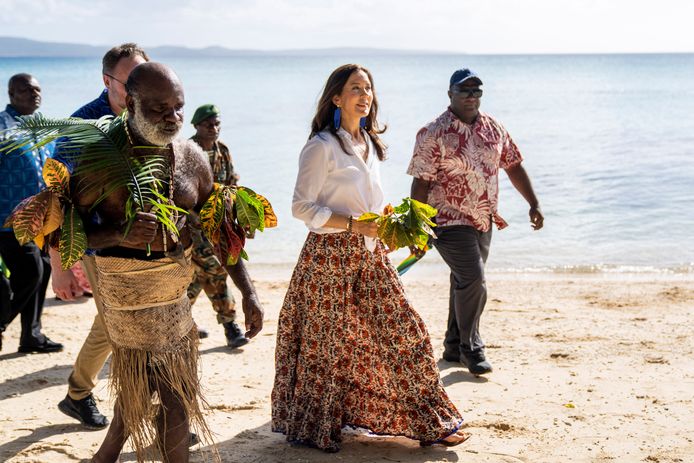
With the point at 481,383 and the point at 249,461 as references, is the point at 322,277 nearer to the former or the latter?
the point at 249,461

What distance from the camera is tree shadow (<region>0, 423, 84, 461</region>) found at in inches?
190

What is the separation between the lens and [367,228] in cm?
457

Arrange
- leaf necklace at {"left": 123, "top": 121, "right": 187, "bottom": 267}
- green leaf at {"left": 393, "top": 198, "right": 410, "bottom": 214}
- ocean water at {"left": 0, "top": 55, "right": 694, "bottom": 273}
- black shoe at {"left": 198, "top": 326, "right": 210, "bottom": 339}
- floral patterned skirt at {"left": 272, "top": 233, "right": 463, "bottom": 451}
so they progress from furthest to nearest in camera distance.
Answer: ocean water at {"left": 0, "top": 55, "right": 694, "bottom": 273} < black shoe at {"left": 198, "top": 326, "right": 210, "bottom": 339} < floral patterned skirt at {"left": 272, "top": 233, "right": 463, "bottom": 451} < green leaf at {"left": 393, "top": 198, "right": 410, "bottom": 214} < leaf necklace at {"left": 123, "top": 121, "right": 187, "bottom": 267}

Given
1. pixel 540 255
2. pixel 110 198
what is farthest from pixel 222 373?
pixel 540 255

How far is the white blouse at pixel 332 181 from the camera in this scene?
466 cm

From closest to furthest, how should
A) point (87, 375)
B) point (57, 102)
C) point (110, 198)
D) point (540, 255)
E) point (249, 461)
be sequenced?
point (110, 198), point (249, 461), point (87, 375), point (540, 255), point (57, 102)

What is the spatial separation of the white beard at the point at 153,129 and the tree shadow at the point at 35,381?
296 cm

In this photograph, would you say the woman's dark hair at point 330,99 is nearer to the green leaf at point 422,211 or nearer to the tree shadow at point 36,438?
the green leaf at point 422,211

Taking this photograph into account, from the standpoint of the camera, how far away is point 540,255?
12.2 m

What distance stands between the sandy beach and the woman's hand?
1.19 metres

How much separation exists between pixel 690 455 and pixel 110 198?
328 centimetres

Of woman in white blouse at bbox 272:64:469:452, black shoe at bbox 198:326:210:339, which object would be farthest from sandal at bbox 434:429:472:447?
black shoe at bbox 198:326:210:339

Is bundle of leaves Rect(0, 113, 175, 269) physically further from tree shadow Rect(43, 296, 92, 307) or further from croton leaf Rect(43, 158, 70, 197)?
tree shadow Rect(43, 296, 92, 307)

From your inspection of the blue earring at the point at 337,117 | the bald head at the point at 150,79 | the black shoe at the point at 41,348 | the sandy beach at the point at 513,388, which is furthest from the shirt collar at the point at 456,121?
the black shoe at the point at 41,348
